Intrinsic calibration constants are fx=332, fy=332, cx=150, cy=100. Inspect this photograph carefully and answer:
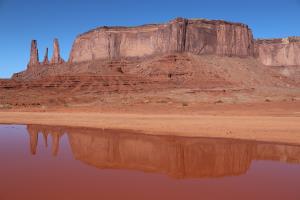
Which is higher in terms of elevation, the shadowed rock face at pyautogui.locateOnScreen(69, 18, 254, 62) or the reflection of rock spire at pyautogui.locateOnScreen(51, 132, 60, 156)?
the shadowed rock face at pyautogui.locateOnScreen(69, 18, 254, 62)

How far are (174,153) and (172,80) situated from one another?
55801mm

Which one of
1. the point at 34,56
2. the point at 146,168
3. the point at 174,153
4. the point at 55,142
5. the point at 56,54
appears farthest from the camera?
the point at 56,54

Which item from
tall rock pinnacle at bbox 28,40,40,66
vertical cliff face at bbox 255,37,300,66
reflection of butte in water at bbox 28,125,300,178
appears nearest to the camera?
reflection of butte in water at bbox 28,125,300,178

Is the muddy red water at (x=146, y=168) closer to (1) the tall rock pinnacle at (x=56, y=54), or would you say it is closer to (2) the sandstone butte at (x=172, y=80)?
(2) the sandstone butte at (x=172, y=80)

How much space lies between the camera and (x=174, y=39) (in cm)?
8794

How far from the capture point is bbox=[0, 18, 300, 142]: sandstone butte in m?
21.0

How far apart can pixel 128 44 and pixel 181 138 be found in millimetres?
90172

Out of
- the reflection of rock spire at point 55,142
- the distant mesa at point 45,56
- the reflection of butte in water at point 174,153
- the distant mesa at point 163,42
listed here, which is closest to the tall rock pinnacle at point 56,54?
the distant mesa at point 45,56

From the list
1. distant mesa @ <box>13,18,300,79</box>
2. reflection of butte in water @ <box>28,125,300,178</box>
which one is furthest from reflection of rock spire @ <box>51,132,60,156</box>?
distant mesa @ <box>13,18,300,79</box>

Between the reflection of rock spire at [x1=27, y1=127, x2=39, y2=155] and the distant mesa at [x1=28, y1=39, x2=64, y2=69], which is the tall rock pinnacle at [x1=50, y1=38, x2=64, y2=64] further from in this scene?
the reflection of rock spire at [x1=27, y1=127, x2=39, y2=155]

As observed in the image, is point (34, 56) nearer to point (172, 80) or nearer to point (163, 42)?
point (163, 42)

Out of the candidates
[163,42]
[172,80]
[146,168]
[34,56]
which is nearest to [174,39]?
[163,42]

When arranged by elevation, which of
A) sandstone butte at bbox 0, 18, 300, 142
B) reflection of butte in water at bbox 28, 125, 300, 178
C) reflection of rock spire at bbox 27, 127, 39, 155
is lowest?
reflection of rock spire at bbox 27, 127, 39, 155

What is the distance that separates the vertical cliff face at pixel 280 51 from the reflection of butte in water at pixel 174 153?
116 metres
